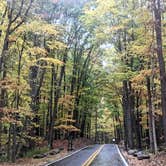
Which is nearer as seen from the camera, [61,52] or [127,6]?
[127,6]

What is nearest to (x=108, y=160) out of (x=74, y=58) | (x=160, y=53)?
(x=160, y=53)

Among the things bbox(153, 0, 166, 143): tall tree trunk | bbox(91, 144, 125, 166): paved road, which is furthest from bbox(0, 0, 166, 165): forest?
bbox(91, 144, 125, 166): paved road

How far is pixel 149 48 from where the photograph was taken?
60.2ft

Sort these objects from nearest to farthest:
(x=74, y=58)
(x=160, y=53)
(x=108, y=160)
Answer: (x=160, y=53), (x=108, y=160), (x=74, y=58)

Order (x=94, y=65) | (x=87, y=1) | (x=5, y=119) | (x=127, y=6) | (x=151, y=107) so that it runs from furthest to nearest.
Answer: (x=94, y=65) < (x=87, y=1) < (x=127, y=6) < (x=151, y=107) < (x=5, y=119)

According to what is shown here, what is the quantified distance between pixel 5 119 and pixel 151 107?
9590mm

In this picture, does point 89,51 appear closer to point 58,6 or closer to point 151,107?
point 58,6

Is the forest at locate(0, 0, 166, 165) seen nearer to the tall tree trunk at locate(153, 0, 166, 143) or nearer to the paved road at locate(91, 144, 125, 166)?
the tall tree trunk at locate(153, 0, 166, 143)

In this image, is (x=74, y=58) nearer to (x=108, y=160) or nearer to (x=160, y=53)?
(x=108, y=160)

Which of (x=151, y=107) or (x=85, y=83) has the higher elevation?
(x=85, y=83)

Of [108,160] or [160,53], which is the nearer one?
[160,53]

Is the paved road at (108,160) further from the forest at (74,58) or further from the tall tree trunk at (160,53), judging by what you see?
the tall tree trunk at (160,53)

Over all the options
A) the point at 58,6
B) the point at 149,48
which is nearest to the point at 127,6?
the point at 58,6

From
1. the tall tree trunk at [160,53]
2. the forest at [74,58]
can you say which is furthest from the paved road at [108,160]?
the tall tree trunk at [160,53]
